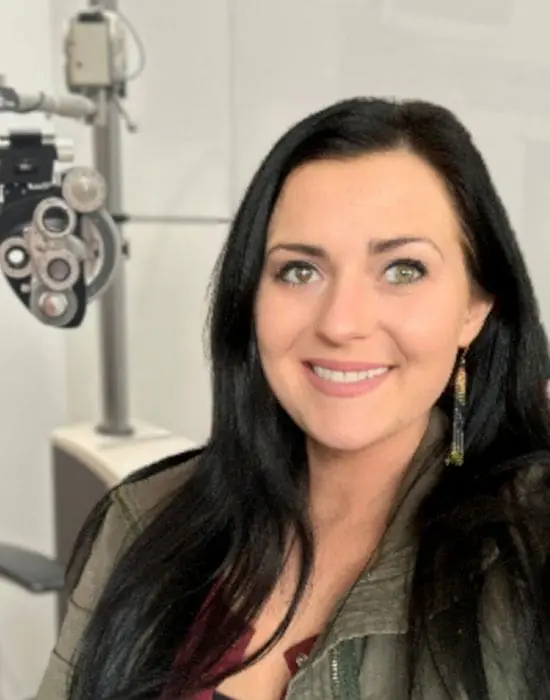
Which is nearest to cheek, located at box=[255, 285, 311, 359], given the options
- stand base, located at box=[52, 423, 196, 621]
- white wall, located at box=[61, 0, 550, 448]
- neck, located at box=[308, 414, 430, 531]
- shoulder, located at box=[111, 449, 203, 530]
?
neck, located at box=[308, 414, 430, 531]

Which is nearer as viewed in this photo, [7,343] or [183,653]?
[183,653]

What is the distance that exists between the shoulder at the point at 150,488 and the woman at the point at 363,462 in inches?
2.1

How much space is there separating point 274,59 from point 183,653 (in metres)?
1.30

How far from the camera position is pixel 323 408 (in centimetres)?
108

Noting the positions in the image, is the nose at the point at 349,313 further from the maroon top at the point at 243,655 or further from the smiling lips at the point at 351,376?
the maroon top at the point at 243,655

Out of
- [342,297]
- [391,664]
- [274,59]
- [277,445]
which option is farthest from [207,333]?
[274,59]

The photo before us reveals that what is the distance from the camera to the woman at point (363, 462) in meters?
1.00

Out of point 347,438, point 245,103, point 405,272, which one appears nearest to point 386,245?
point 405,272

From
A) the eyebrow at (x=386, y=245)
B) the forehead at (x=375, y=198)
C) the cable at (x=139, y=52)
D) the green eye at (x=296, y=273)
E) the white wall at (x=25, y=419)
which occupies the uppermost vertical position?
the cable at (x=139, y=52)

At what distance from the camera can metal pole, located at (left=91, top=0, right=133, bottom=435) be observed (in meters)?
1.97

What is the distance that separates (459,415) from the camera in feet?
3.70

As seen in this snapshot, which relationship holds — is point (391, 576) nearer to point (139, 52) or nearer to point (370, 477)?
point (370, 477)

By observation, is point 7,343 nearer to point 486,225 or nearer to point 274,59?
point 274,59

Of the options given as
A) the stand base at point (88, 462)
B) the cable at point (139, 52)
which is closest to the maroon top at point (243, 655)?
the stand base at point (88, 462)
